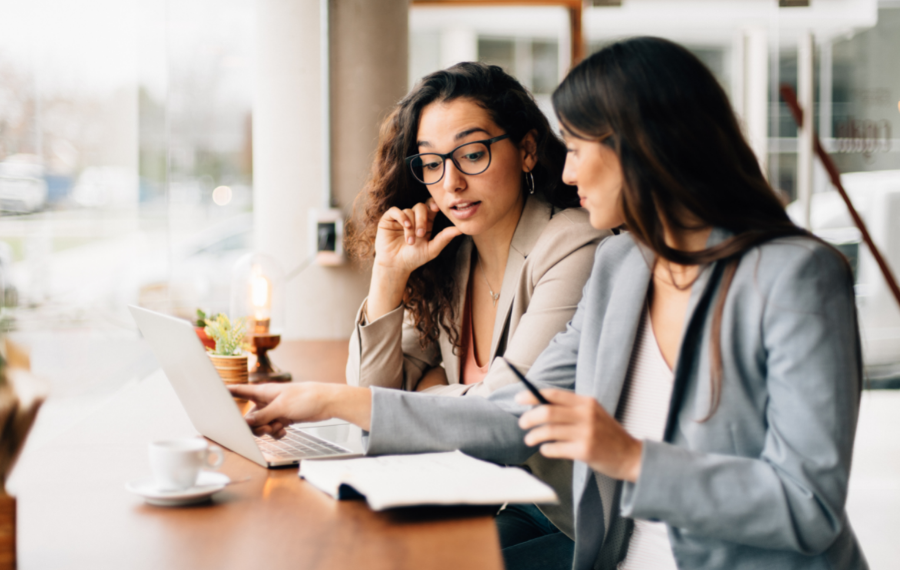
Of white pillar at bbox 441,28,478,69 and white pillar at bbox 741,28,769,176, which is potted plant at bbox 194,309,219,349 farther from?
Answer: white pillar at bbox 741,28,769,176

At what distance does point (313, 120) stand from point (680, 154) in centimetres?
197

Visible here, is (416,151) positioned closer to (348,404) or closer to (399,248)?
(399,248)

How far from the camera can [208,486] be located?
3.27 ft

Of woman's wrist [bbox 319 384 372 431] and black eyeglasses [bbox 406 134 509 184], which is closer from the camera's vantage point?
woman's wrist [bbox 319 384 372 431]

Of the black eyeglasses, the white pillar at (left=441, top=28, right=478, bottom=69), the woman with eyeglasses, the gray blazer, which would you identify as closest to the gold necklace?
the woman with eyeglasses

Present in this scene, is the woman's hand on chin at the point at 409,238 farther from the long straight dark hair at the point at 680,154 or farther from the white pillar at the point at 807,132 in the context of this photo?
the white pillar at the point at 807,132

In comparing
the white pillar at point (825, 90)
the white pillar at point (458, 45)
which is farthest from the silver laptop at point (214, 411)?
the white pillar at point (825, 90)

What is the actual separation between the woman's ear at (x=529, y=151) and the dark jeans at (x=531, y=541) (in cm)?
73

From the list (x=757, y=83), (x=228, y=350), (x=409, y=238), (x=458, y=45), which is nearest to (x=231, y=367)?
(x=228, y=350)

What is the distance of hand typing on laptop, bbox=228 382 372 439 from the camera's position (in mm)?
1188

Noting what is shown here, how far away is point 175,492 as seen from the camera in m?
0.97

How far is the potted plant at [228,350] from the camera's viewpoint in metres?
1.68

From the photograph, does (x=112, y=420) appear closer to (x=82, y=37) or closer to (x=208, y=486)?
(x=208, y=486)

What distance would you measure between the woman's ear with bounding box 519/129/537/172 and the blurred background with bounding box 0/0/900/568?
226mm
